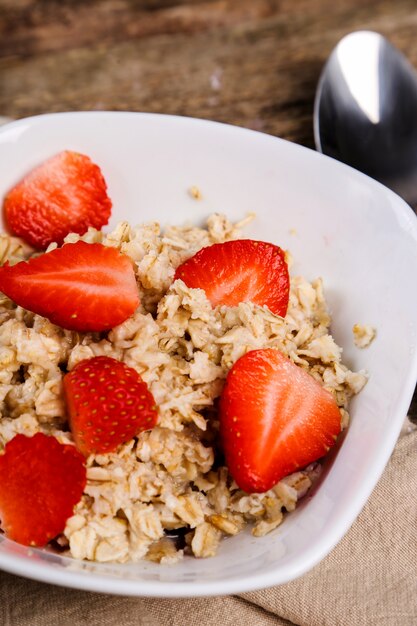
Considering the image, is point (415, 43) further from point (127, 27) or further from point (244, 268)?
point (244, 268)

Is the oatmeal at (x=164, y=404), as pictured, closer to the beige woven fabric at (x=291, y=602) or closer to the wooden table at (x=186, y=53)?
the beige woven fabric at (x=291, y=602)

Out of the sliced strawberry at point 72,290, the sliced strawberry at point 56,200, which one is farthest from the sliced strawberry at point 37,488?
the sliced strawberry at point 56,200

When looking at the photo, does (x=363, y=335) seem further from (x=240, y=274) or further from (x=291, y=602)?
(x=291, y=602)

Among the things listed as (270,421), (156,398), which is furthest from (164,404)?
(270,421)

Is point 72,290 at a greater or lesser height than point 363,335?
greater

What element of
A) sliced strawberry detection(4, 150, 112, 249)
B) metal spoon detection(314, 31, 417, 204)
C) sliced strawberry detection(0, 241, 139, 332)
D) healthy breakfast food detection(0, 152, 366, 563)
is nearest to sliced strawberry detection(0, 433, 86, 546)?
healthy breakfast food detection(0, 152, 366, 563)

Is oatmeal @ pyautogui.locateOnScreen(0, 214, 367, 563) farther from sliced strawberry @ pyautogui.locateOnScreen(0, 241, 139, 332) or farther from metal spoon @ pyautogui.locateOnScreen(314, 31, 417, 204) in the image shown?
metal spoon @ pyautogui.locateOnScreen(314, 31, 417, 204)

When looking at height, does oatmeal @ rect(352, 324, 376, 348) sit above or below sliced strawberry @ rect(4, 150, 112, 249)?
below
